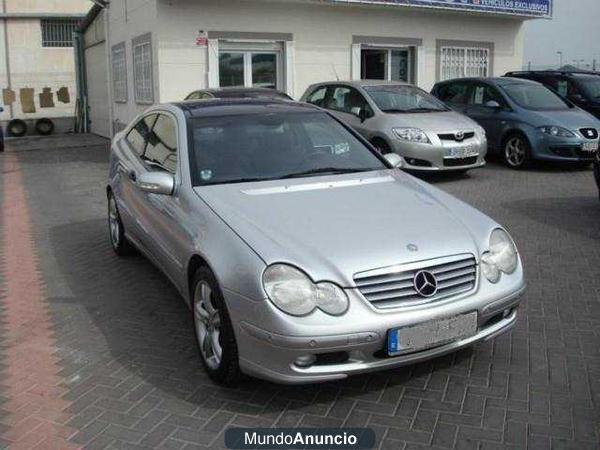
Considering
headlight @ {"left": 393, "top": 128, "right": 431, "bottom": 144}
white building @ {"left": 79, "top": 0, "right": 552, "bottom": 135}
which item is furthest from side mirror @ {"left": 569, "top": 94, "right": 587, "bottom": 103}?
headlight @ {"left": 393, "top": 128, "right": 431, "bottom": 144}

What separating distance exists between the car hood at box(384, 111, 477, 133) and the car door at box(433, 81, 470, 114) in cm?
220

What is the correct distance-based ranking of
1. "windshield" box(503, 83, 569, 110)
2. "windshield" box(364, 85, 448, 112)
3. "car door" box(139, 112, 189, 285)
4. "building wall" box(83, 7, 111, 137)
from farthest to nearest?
1. "building wall" box(83, 7, 111, 137)
2. "windshield" box(503, 83, 569, 110)
3. "windshield" box(364, 85, 448, 112)
4. "car door" box(139, 112, 189, 285)

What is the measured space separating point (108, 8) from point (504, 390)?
53.4ft

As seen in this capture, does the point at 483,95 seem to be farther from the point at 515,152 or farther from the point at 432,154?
the point at 432,154

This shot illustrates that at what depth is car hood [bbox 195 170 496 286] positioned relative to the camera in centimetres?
329

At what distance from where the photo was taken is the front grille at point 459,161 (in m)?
9.95

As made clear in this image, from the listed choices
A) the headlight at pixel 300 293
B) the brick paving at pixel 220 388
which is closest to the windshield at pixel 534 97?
the brick paving at pixel 220 388

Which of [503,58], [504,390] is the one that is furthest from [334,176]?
[503,58]

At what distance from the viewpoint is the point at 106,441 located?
3.15m

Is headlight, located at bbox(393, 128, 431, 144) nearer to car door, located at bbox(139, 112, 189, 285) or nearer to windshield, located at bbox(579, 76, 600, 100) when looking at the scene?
car door, located at bbox(139, 112, 189, 285)

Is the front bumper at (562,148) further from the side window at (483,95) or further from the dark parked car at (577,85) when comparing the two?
the dark parked car at (577,85)

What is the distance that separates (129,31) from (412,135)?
8.39 metres

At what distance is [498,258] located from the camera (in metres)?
3.65

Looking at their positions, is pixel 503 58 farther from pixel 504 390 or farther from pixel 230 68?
pixel 504 390
